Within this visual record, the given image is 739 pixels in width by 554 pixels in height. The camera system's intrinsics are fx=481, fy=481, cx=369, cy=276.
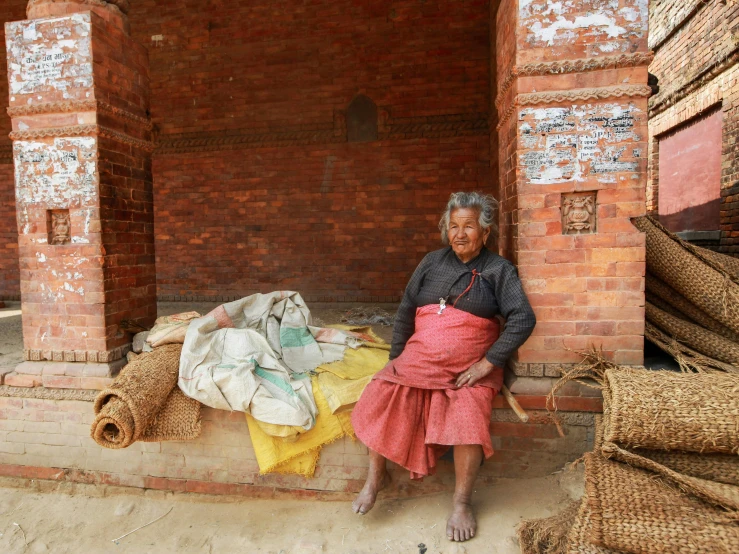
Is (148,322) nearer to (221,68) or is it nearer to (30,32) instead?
(30,32)

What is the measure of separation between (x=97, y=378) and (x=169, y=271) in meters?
4.33

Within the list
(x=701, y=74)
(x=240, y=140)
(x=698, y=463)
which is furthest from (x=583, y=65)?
(x=240, y=140)

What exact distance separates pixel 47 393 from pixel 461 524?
285 centimetres

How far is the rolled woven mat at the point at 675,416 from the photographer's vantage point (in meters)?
2.05

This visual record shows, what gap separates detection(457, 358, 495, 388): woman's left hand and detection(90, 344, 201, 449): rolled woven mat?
1.63m

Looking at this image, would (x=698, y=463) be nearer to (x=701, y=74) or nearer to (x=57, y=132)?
(x=57, y=132)

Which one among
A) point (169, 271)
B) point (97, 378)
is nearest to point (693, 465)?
point (97, 378)

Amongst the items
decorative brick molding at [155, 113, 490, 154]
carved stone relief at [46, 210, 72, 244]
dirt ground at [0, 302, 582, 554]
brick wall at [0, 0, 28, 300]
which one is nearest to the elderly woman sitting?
dirt ground at [0, 302, 582, 554]

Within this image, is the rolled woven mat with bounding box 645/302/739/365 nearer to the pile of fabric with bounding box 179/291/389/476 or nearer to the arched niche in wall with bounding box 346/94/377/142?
the pile of fabric with bounding box 179/291/389/476

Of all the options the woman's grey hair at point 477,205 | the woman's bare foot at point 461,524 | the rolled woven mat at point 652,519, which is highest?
the woman's grey hair at point 477,205

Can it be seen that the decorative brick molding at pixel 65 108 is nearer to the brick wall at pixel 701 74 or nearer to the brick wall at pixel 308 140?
the brick wall at pixel 308 140

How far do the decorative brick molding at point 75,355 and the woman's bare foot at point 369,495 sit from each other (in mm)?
1946

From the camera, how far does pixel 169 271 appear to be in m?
7.33

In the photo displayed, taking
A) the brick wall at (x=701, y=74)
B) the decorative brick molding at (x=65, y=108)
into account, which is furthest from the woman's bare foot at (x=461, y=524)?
the brick wall at (x=701, y=74)
